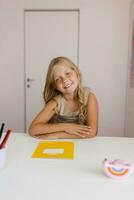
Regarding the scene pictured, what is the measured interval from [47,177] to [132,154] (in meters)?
0.40

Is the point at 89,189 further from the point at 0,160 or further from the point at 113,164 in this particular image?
the point at 0,160

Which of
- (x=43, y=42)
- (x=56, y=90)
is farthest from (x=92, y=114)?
(x=43, y=42)

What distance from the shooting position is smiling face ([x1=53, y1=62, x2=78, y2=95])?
4.49ft

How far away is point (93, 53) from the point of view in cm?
326

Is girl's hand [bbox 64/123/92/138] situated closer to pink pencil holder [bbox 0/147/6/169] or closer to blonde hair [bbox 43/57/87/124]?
blonde hair [bbox 43/57/87/124]

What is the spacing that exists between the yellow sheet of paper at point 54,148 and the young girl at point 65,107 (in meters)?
0.12

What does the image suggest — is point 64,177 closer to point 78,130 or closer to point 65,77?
point 78,130

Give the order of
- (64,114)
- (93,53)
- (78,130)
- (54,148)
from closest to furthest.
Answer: (54,148) → (78,130) → (64,114) → (93,53)

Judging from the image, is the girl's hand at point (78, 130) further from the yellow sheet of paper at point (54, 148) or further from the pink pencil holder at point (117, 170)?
the pink pencil holder at point (117, 170)

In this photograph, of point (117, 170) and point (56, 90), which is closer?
point (117, 170)

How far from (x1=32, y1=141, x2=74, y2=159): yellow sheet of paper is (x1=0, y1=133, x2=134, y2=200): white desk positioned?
0.08ft

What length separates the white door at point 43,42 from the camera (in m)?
3.25

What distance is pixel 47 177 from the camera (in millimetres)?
771

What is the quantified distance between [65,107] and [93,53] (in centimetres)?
192
